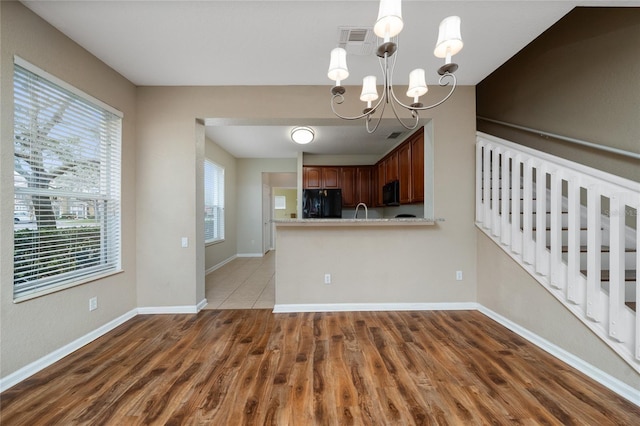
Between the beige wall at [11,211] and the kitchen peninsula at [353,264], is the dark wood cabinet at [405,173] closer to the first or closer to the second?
the kitchen peninsula at [353,264]

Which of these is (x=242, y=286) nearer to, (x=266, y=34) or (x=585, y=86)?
(x=266, y=34)

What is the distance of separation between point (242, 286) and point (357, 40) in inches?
145

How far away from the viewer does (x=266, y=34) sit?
216 centimetres

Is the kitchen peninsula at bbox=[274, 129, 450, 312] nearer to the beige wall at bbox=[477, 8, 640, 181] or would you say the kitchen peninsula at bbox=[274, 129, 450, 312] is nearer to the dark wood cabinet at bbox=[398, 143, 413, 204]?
the dark wood cabinet at bbox=[398, 143, 413, 204]

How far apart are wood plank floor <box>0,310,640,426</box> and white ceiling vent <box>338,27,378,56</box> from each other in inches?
105

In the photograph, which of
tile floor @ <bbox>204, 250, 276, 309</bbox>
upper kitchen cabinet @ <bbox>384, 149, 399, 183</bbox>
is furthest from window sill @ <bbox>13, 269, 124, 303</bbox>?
upper kitchen cabinet @ <bbox>384, 149, 399, 183</bbox>

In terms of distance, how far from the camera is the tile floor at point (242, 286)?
11.1 ft

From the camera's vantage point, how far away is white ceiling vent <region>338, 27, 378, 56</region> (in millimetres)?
2089

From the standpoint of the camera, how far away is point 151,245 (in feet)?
9.93

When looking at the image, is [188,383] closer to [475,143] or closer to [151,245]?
[151,245]

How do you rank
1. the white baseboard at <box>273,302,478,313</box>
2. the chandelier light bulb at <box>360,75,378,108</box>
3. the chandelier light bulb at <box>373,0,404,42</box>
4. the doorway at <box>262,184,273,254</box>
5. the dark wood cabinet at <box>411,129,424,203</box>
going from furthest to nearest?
the doorway at <box>262,184,273,254</box>, the dark wood cabinet at <box>411,129,424,203</box>, the white baseboard at <box>273,302,478,313</box>, the chandelier light bulb at <box>360,75,378,108</box>, the chandelier light bulb at <box>373,0,404,42</box>

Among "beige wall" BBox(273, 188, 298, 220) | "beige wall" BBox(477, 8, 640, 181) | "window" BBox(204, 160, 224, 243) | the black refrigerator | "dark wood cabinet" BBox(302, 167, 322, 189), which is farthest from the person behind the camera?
"beige wall" BBox(273, 188, 298, 220)

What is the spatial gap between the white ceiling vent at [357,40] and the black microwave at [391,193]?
8.13 ft

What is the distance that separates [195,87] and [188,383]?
3023 millimetres
